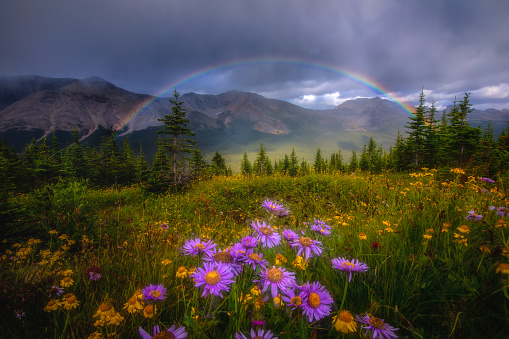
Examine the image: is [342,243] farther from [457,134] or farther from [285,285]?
[457,134]

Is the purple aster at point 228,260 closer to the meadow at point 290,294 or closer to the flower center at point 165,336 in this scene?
the meadow at point 290,294

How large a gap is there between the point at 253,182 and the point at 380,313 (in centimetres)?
771

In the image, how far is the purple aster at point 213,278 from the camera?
87 centimetres

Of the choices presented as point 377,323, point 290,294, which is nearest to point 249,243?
point 290,294

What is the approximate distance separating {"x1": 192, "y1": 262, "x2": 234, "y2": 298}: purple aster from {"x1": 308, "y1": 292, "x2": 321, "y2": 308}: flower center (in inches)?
13.5

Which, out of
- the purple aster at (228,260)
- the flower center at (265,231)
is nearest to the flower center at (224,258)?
the purple aster at (228,260)

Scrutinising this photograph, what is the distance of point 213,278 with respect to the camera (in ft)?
2.94

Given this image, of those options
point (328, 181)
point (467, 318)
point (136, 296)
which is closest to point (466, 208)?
point (467, 318)

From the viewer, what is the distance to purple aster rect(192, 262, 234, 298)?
34.4 inches

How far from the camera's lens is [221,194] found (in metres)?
8.12

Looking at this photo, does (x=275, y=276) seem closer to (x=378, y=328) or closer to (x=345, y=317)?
(x=345, y=317)

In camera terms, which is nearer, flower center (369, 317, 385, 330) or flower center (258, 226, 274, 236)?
flower center (369, 317, 385, 330)

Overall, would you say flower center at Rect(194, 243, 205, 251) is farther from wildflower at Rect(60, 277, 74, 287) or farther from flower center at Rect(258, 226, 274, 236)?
wildflower at Rect(60, 277, 74, 287)

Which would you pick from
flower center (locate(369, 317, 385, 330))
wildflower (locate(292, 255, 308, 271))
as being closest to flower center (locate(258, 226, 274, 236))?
wildflower (locate(292, 255, 308, 271))
